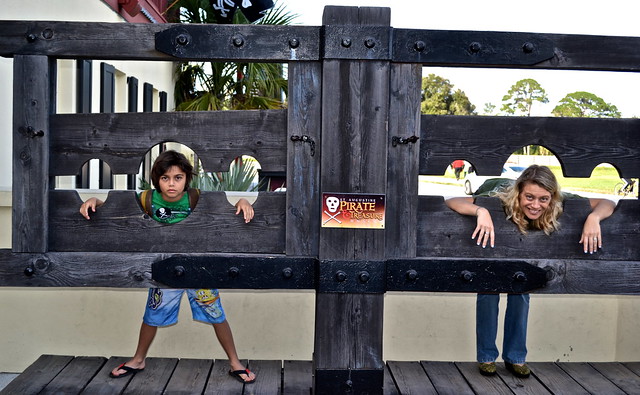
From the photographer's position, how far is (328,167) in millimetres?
3031

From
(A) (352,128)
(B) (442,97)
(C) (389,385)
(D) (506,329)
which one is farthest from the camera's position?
(B) (442,97)

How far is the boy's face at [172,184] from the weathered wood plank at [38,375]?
50.4 inches

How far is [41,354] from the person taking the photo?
4941 mm

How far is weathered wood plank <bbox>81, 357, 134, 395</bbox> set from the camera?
12.8ft

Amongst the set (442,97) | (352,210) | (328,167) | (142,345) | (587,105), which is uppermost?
(442,97)

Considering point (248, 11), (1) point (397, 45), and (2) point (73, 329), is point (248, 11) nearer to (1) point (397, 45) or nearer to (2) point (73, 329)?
(2) point (73, 329)

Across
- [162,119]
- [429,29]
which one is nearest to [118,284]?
[162,119]

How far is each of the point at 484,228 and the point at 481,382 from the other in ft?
4.44

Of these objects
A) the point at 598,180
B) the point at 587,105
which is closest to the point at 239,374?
the point at 598,180

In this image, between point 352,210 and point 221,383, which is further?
point 221,383

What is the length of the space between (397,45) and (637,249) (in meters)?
1.41

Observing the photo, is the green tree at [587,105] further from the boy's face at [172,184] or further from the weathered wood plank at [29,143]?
the weathered wood plank at [29,143]

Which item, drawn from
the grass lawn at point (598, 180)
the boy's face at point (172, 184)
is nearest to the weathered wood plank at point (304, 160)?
the boy's face at point (172, 184)

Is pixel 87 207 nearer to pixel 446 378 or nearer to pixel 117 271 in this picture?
pixel 117 271
